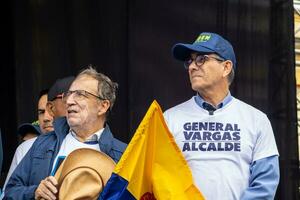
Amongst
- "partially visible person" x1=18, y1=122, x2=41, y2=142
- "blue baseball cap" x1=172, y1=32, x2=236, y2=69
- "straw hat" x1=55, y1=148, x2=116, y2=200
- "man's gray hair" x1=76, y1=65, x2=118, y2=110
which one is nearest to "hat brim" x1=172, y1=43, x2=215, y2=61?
"blue baseball cap" x1=172, y1=32, x2=236, y2=69

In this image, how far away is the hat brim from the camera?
3090mm

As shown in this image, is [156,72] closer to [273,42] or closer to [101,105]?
[273,42]

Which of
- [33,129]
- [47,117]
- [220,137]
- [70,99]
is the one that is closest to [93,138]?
[70,99]

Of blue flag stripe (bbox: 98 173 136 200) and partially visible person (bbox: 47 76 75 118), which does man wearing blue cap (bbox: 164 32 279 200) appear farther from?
partially visible person (bbox: 47 76 75 118)

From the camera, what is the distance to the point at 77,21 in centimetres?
539

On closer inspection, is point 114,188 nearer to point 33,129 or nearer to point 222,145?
point 222,145

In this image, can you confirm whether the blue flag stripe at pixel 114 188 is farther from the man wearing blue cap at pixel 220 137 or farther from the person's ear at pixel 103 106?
the person's ear at pixel 103 106

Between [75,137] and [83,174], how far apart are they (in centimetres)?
36

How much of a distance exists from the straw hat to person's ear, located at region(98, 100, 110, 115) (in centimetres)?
32

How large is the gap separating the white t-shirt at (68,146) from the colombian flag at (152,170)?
28cm

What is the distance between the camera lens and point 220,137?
2.97 m

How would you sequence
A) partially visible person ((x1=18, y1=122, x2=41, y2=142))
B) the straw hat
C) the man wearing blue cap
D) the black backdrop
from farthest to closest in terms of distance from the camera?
the black backdrop, partially visible person ((x1=18, y1=122, x2=41, y2=142)), the man wearing blue cap, the straw hat

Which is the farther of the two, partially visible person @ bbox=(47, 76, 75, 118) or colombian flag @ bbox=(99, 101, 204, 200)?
partially visible person @ bbox=(47, 76, 75, 118)

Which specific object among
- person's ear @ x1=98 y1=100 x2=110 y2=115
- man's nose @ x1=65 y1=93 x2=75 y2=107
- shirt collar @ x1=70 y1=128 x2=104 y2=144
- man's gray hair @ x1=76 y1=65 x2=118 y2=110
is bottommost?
shirt collar @ x1=70 y1=128 x2=104 y2=144
